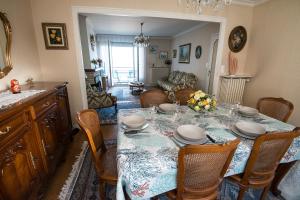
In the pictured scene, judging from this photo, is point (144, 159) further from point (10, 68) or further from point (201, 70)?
point (201, 70)

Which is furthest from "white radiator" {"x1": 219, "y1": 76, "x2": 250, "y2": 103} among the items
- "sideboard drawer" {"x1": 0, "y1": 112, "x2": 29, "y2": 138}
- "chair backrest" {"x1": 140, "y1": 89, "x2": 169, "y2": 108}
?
"sideboard drawer" {"x1": 0, "y1": 112, "x2": 29, "y2": 138}

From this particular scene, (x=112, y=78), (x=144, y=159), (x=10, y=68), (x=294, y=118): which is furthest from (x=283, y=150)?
(x=112, y=78)

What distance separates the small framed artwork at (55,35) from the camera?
7.47 feet

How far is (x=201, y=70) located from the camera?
488 centimetres

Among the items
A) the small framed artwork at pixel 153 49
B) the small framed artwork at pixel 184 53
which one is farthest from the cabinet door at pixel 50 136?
the small framed artwork at pixel 153 49

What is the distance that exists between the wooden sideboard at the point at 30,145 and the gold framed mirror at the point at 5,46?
1.68 ft

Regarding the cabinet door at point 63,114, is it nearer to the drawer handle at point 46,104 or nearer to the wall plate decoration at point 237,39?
the drawer handle at point 46,104

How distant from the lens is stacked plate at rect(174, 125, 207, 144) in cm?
108

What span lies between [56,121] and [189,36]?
5.37 meters

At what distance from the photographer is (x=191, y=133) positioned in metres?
1.20

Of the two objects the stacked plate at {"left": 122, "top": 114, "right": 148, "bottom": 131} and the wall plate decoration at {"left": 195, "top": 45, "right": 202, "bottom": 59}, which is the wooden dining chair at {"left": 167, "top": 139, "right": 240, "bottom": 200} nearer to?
the stacked plate at {"left": 122, "top": 114, "right": 148, "bottom": 131}

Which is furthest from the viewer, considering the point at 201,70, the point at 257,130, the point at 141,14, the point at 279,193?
the point at 201,70

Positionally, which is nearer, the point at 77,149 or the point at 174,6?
the point at 77,149

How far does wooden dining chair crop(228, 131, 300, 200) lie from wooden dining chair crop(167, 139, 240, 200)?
0.72 feet
